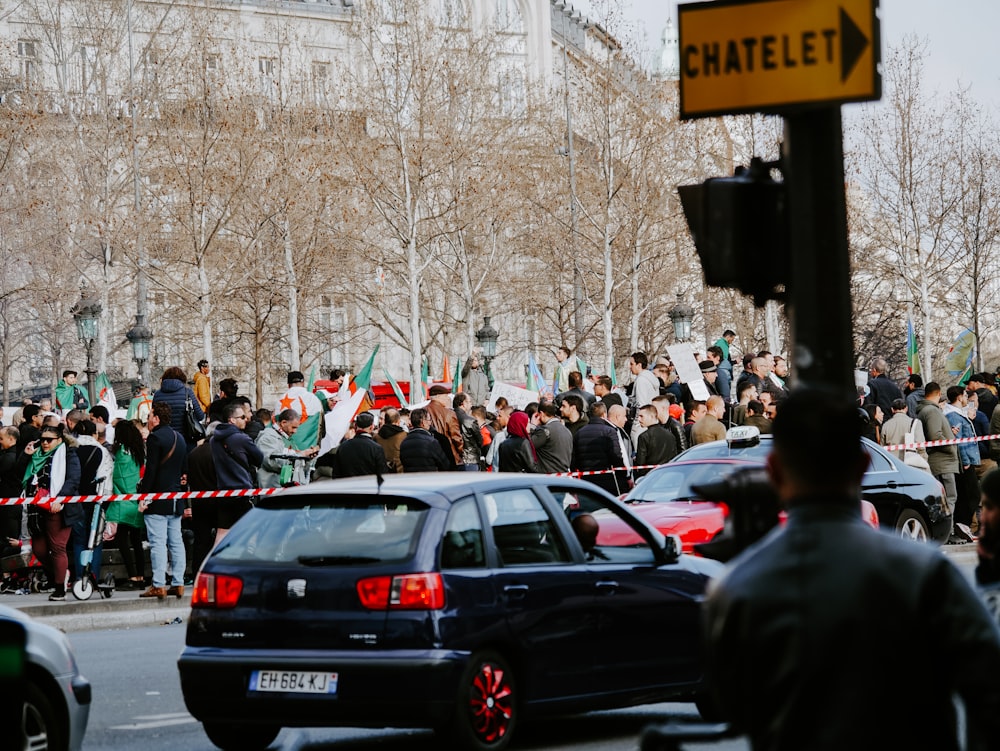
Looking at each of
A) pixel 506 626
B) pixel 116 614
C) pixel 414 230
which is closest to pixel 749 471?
pixel 506 626

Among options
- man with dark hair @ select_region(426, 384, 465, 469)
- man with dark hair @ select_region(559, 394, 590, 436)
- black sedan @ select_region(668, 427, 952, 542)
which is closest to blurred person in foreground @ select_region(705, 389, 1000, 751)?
black sedan @ select_region(668, 427, 952, 542)

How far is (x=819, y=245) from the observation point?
20.4 feet

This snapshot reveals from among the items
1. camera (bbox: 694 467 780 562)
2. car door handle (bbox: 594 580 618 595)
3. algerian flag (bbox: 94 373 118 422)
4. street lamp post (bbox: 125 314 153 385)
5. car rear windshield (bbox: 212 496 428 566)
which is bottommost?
car door handle (bbox: 594 580 618 595)

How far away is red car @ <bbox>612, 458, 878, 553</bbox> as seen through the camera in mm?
14625

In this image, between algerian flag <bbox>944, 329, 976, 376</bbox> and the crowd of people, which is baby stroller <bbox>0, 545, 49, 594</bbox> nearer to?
the crowd of people

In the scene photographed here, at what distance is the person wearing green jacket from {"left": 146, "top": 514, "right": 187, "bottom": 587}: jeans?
716 millimetres

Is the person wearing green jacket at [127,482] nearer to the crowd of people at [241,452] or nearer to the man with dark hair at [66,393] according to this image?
the crowd of people at [241,452]

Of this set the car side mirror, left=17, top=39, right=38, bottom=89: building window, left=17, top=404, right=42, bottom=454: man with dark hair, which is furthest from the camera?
left=17, top=39, right=38, bottom=89: building window

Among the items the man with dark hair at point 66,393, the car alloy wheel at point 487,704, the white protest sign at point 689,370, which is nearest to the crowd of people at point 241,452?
the white protest sign at point 689,370

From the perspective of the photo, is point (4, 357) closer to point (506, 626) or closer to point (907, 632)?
point (506, 626)

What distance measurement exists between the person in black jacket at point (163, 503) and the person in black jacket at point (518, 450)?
3444mm

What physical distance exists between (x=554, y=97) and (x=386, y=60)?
8.44m

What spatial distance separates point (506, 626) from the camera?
8.90m

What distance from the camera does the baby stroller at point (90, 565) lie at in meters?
18.4
